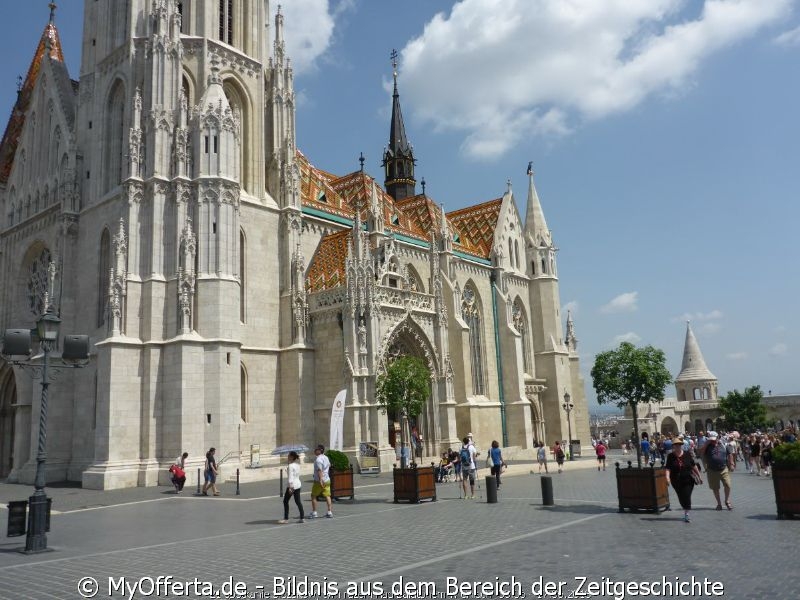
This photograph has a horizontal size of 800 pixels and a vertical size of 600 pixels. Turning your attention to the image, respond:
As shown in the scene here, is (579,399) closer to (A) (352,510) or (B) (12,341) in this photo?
(A) (352,510)

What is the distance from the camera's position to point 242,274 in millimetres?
30016

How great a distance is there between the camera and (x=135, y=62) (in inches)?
1158

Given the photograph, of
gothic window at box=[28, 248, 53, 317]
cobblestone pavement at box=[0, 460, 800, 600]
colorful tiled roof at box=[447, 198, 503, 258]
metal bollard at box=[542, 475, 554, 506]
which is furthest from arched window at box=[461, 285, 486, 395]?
metal bollard at box=[542, 475, 554, 506]

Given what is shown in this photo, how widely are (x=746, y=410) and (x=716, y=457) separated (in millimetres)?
65321

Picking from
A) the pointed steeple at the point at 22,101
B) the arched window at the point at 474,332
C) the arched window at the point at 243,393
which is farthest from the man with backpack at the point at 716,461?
the pointed steeple at the point at 22,101

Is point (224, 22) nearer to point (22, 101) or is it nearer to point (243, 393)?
point (22, 101)

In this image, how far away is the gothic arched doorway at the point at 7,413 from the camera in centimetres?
3359

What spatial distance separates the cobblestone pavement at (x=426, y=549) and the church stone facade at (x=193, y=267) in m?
9.85

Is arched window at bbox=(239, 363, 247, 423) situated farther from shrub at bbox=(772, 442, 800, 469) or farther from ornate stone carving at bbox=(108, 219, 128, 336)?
shrub at bbox=(772, 442, 800, 469)

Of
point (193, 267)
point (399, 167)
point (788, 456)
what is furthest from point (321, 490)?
point (399, 167)

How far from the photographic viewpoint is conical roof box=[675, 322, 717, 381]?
266ft

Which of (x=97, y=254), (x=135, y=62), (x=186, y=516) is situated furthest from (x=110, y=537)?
(x=135, y=62)

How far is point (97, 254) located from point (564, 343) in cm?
3285

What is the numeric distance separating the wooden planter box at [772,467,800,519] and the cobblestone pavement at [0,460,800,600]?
26 centimetres
